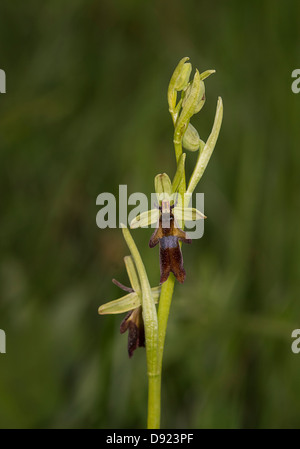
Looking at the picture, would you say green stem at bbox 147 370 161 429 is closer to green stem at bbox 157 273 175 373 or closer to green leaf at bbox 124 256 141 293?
green stem at bbox 157 273 175 373

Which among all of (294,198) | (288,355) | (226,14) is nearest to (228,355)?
(288,355)

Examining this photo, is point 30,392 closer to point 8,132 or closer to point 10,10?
point 8,132

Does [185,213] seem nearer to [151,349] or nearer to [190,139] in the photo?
[190,139]

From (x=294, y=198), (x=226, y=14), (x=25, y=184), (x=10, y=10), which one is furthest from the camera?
(x=10, y=10)

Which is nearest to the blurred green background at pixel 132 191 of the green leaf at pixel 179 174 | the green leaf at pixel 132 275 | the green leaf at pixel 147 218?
the green leaf at pixel 132 275

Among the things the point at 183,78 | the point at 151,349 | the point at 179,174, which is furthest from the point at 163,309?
the point at 183,78

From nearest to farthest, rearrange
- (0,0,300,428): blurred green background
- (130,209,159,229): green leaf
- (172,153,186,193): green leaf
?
(172,153,186,193): green leaf < (130,209,159,229): green leaf < (0,0,300,428): blurred green background

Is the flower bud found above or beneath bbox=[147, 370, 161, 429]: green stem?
above

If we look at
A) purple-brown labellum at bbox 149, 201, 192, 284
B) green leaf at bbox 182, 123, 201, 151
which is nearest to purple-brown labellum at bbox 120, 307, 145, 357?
purple-brown labellum at bbox 149, 201, 192, 284

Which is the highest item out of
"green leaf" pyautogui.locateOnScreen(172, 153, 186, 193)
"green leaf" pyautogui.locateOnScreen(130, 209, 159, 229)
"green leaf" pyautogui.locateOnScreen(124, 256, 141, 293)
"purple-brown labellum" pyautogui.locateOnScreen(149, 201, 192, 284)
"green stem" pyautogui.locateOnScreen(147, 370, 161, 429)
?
"green leaf" pyautogui.locateOnScreen(172, 153, 186, 193)
